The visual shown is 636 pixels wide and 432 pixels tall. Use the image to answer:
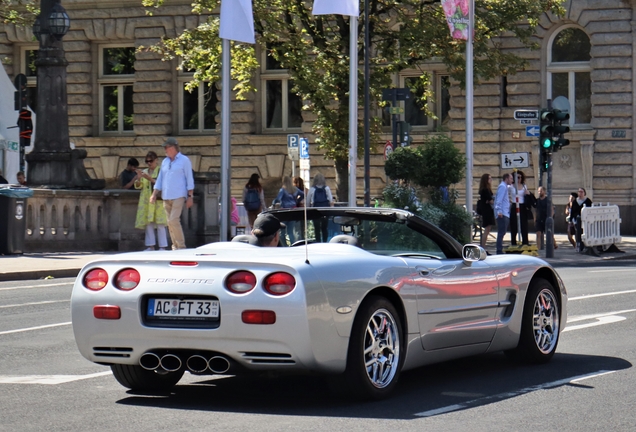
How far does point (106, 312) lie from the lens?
286 inches

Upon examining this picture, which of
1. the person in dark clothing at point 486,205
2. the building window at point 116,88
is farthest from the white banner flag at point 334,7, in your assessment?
A: the building window at point 116,88

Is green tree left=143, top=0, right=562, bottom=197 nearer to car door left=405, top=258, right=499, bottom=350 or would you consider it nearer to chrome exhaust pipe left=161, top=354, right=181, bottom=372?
car door left=405, top=258, right=499, bottom=350

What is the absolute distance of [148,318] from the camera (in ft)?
23.6

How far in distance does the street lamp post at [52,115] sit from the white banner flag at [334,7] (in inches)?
215

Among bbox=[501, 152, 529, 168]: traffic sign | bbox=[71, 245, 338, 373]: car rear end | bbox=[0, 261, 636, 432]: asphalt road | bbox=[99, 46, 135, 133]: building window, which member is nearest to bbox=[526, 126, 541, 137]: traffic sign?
bbox=[501, 152, 529, 168]: traffic sign

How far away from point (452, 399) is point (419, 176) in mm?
15255

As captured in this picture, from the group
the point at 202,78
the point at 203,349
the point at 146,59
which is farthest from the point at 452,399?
the point at 146,59

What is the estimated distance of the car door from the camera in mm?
7789

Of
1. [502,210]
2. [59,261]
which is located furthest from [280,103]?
[59,261]

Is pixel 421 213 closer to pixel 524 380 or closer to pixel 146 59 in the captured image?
pixel 524 380

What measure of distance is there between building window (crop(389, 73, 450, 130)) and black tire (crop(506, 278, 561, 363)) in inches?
1202

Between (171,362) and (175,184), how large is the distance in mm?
12652

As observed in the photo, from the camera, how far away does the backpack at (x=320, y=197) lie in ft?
87.3

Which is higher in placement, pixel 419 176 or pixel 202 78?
pixel 202 78
